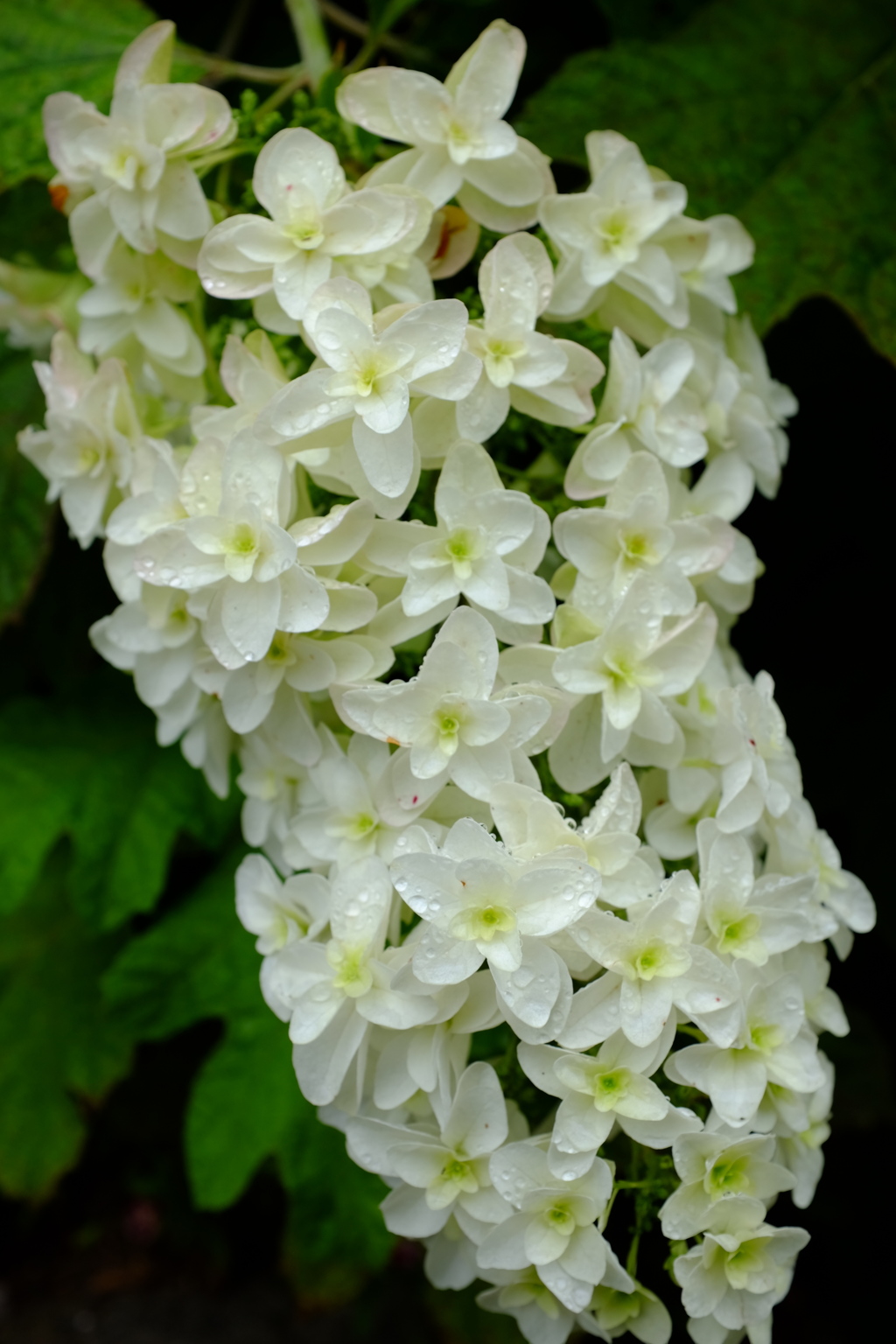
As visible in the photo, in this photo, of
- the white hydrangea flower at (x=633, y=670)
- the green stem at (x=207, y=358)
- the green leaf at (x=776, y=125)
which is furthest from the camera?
the green leaf at (x=776, y=125)

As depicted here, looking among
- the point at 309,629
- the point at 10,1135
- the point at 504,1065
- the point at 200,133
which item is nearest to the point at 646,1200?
the point at 504,1065

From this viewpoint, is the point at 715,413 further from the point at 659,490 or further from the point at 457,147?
the point at 457,147

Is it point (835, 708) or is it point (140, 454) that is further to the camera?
point (835, 708)

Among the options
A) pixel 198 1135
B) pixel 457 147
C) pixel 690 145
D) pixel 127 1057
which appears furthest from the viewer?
pixel 127 1057

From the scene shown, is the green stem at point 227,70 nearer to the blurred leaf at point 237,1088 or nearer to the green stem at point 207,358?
the green stem at point 207,358

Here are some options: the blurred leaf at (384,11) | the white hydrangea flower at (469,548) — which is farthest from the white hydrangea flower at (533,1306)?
the blurred leaf at (384,11)

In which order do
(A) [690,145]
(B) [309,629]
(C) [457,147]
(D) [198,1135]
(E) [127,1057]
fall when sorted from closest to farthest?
(B) [309,629]
(C) [457,147]
(A) [690,145]
(D) [198,1135]
(E) [127,1057]
